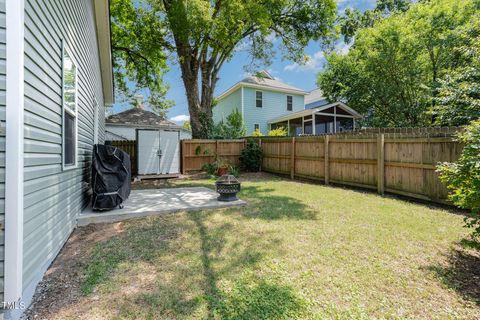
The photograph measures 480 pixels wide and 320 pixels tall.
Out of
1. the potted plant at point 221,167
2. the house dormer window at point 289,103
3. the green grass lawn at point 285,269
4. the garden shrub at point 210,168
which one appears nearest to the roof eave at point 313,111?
the house dormer window at point 289,103

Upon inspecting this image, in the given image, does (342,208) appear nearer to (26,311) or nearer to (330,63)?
(26,311)

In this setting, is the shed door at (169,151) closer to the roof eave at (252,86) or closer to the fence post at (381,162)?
the fence post at (381,162)

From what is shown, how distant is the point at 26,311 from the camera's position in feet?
6.45

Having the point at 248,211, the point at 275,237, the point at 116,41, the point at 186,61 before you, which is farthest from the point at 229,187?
the point at 116,41

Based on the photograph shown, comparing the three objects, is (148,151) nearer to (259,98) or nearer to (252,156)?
(252,156)

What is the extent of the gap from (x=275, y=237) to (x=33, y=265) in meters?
2.79

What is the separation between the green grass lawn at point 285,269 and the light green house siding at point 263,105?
Answer: 47.0ft

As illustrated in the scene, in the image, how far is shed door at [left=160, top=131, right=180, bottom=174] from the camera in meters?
10.2

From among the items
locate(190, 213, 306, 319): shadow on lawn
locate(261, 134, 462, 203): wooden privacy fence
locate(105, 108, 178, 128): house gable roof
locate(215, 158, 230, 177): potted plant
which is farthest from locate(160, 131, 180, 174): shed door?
locate(190, 213, 306, 319): shadow on lawn

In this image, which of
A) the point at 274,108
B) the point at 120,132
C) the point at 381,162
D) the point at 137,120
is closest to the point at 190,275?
the point at 381,162

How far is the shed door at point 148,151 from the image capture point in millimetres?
9828

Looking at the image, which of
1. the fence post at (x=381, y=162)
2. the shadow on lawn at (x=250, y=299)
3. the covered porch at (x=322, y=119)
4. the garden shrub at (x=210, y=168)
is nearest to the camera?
the shadow on lawn at (x=250, y=299)

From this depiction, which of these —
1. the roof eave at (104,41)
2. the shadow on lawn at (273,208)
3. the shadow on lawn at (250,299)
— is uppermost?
the roof eave at (104,41)

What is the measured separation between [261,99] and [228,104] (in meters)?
3.22
